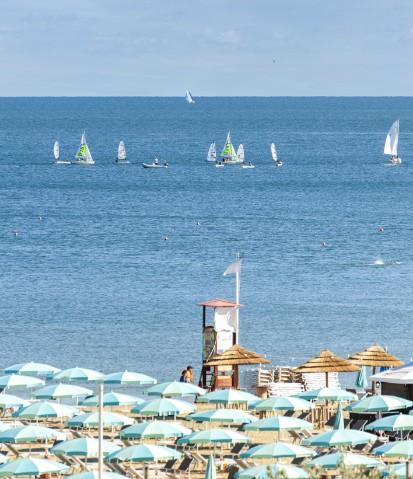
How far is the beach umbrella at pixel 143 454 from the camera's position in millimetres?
26875

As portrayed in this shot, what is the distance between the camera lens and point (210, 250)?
76.8 meters

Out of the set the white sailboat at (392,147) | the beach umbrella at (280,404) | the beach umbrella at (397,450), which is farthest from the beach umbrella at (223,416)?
the white sailboat at (392,147)

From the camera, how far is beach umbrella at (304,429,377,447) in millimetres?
28000

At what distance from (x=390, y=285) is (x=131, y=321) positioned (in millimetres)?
13712

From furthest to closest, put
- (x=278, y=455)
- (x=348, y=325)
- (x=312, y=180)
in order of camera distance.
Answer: (x=312, y=180) → (x=348, y=325) → (x=278, y=455)

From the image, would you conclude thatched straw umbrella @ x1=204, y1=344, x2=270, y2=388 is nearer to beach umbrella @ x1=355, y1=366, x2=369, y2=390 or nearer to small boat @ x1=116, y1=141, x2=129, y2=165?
beach umbrella @ x1=355, y1=366, x2=369, y2=390

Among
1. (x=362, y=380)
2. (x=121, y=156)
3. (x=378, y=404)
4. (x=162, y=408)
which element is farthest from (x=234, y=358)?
(x=121, y=156)

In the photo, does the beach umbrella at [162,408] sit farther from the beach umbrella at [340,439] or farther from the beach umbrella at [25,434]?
the beach umbrella at [340,439]

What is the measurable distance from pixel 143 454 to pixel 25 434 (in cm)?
291

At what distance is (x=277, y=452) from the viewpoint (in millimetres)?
27047

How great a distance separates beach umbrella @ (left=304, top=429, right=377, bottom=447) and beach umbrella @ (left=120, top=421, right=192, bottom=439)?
2.59m

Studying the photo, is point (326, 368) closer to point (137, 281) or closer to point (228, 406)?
point (228, 406)

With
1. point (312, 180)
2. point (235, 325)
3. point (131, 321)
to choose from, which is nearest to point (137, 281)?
point (131, 321)

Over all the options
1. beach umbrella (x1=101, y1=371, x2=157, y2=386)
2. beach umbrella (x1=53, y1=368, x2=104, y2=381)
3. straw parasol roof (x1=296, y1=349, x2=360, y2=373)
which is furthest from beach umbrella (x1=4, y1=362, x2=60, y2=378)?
straw parasol roof (x1=296, y1=349, x2=360, y2=373)
